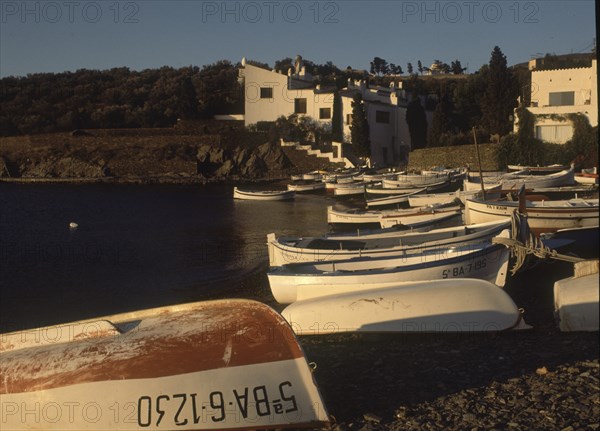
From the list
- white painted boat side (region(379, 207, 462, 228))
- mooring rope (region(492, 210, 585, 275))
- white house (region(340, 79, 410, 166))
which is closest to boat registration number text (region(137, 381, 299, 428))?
mooring rope (region(492, 210, 585, 275))

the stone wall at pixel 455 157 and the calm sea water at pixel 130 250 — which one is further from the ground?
the stone wall at pixel 455 157

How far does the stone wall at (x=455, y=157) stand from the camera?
43188 mm

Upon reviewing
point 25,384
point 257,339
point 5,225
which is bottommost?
point 5,225

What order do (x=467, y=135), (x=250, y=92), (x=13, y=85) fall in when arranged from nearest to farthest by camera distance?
1. (x=467, y=135)
2. (x=250, y=92)
3. (x=13, y=85)

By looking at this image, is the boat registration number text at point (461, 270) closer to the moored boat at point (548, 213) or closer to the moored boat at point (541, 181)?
the moored boat at point (548, 213)

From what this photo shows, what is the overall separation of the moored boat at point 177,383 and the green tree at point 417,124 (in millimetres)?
49219

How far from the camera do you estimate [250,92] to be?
6238 cm

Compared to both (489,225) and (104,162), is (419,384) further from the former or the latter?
(104,162)

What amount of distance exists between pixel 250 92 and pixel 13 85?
5356cm

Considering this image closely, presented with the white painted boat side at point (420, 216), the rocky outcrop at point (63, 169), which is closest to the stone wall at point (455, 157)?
the white painted boat side at point (420, 216)

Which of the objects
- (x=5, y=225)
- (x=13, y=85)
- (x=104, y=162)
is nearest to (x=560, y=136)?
(x=5, y=225)

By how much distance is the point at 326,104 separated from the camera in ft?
193

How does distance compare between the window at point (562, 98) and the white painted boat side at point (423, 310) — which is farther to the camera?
the window at point (562, 98)

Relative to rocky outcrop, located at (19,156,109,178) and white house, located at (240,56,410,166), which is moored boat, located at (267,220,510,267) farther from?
rocky outcrop, located at (19,156,109,178)
